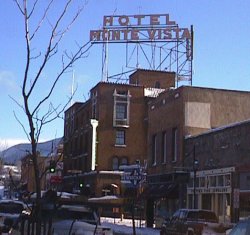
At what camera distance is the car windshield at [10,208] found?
88.0 ft

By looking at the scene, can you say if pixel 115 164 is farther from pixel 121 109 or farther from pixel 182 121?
pixel 182 121

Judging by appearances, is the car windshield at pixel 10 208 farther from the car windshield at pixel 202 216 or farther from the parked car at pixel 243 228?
the parked car at pixel 243 228

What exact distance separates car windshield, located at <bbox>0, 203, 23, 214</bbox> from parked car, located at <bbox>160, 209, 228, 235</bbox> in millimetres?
7127

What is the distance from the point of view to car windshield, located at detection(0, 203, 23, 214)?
2681 centimetres

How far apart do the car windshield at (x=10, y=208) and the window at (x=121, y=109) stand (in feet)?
146

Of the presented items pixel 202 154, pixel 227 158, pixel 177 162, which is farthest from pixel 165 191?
pixel 227 158

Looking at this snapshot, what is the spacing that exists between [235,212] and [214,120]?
9.86 meters

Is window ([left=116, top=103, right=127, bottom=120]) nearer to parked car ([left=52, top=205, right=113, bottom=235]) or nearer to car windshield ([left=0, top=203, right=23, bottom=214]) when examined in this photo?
car windshield ([left=0, top=203, right=23, bottom=214])

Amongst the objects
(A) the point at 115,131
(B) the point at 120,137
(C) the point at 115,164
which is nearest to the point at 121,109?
(A) the point at 115,131

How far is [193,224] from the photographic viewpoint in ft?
82.1

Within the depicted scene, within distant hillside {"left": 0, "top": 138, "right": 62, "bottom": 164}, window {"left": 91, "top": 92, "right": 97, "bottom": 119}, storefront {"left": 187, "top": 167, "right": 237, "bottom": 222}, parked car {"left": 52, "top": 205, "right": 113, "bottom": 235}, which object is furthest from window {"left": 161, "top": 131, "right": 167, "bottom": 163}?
window {"left": 91, "top": 92, "right": 97, "bottom": 119}

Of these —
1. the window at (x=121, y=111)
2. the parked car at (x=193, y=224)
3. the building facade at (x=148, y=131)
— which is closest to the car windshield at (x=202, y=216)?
the parked car at (x=193, y=224)

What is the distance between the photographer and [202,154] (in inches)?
1484

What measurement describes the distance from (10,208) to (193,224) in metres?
8.25
